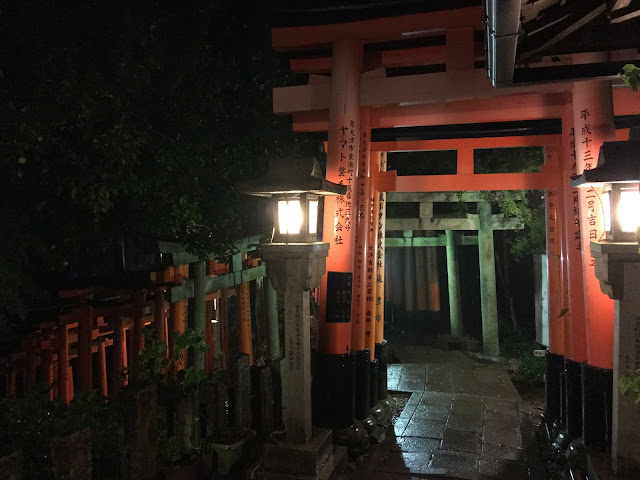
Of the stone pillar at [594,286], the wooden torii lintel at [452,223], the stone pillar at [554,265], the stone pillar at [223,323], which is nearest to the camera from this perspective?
the stone pillar at [594,286]

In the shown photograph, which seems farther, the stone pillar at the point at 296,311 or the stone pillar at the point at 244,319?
the stone pillar at the point at 244,319

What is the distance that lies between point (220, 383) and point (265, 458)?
1007mm

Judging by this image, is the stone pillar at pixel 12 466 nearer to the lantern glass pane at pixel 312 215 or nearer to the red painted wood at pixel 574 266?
the lantern glass pane at pixel 312 215

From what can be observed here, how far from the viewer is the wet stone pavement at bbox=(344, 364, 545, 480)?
605 centimetres

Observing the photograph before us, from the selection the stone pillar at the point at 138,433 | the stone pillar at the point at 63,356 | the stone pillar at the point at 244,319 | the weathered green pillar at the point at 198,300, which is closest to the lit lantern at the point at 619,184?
the stone pillar at the point at 138,433

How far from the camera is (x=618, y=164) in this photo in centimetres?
421

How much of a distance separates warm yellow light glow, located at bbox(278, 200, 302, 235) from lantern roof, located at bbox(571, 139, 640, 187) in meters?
2.99

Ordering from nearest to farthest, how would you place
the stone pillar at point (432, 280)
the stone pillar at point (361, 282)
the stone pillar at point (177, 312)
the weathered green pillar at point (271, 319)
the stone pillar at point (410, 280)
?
the stone pillar at point (361, 282)
the stone pillar at point (177, 312)
the weathered green pillar at point (271, 319)
the stone pillar at point (432, 280)
the stone pillar at point (410, 280)

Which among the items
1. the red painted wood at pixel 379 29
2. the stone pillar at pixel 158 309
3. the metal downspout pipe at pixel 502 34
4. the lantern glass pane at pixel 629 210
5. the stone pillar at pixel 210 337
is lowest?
the stone pillar at pixel 210 337

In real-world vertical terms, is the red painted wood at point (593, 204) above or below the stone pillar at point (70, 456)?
above

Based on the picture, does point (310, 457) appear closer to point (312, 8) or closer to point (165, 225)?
point (165, 225)

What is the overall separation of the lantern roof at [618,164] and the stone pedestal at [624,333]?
661mm

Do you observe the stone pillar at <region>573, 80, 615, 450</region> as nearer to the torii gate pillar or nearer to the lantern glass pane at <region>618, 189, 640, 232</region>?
the lantern glass pane at <region>618, 189, 640, 232</region>

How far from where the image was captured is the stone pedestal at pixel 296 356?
15.9 feet
